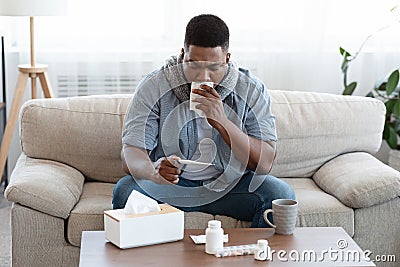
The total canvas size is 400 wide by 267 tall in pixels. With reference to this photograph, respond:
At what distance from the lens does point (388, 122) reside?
3932mm

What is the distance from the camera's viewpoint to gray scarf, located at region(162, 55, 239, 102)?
8.50 ft

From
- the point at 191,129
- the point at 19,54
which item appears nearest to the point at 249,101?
the point at 191,129

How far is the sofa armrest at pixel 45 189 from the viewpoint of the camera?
2562 mm

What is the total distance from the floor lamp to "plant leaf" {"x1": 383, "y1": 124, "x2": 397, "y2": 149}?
1.76 metres

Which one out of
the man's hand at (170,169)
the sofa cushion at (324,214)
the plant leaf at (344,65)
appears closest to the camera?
the man's hand at (170,169)

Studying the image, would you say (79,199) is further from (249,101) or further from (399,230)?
(399,230)

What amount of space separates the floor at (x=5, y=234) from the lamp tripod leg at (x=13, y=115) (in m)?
0.23

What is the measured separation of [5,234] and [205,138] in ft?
4.43

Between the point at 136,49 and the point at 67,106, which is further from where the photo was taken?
the point at 136,49

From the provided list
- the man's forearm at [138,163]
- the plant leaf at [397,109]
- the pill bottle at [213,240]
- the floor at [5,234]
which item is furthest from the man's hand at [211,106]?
the plant leaf at [397,109]

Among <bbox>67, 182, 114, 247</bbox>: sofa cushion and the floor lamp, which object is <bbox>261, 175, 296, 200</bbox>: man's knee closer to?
<bbox>67, 182, 114, 247</bbox>: sofa cushion

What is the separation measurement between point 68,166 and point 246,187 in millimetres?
757

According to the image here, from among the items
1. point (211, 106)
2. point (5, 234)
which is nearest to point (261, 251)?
point (211, 106)

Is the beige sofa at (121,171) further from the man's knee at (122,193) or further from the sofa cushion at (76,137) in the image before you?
the man's knee at (122,193)
